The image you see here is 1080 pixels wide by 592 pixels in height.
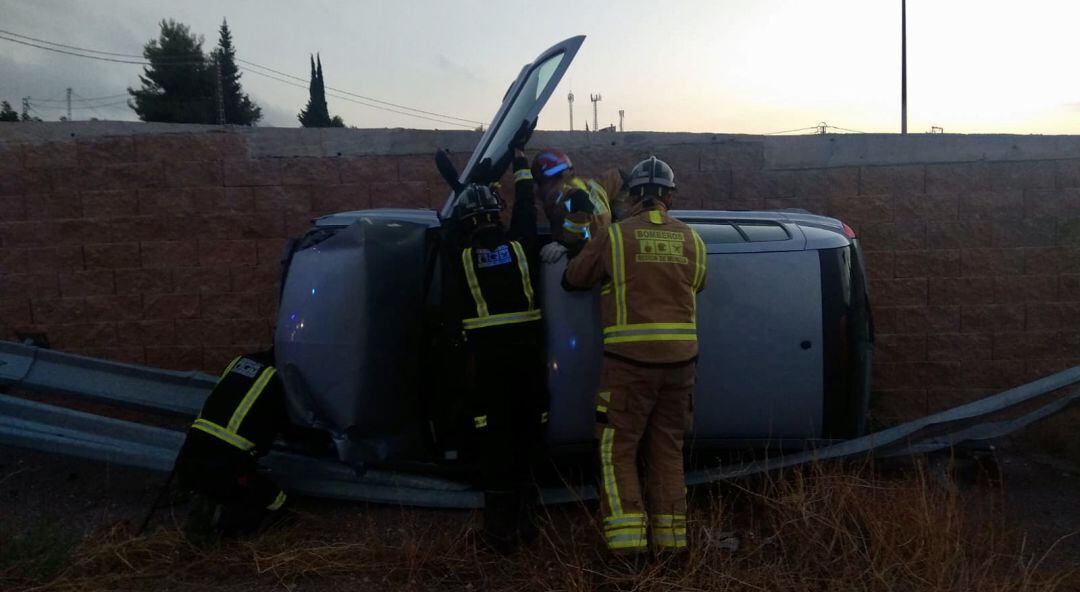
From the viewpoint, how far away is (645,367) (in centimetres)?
347

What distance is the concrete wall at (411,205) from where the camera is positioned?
18.9 feet

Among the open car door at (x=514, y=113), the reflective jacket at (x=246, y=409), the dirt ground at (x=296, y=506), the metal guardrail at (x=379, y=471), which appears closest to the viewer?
the reflective jacket at (x=246, y=409)

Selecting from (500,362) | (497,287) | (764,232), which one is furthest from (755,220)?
(500,362)

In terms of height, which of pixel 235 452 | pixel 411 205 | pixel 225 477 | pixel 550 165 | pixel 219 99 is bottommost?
pixel 225 477

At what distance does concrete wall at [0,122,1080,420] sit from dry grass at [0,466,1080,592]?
7.27 ft

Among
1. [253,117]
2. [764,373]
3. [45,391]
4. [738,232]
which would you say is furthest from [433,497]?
[253,117]

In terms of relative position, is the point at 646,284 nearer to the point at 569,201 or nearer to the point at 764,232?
the point at 569,201

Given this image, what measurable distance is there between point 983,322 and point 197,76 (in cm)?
3957

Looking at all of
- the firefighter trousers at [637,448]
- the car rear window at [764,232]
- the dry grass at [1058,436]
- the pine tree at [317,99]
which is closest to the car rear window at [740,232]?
the car rear window at [764,232]

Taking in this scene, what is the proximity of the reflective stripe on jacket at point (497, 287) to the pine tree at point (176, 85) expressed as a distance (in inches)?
1472

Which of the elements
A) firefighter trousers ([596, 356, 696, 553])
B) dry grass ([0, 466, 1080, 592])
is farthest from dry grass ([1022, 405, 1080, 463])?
firefighter trousers ([596, 356, 696, 553])

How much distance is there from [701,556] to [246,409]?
2.34 metres

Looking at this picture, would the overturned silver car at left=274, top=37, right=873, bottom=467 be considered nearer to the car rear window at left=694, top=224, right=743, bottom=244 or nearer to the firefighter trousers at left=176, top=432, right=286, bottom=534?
the car rear window at left=694, top=224, right=743, bottom=244

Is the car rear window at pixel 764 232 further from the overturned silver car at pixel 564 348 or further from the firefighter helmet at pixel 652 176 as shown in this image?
the firefighter helmet at pixel 652 176
